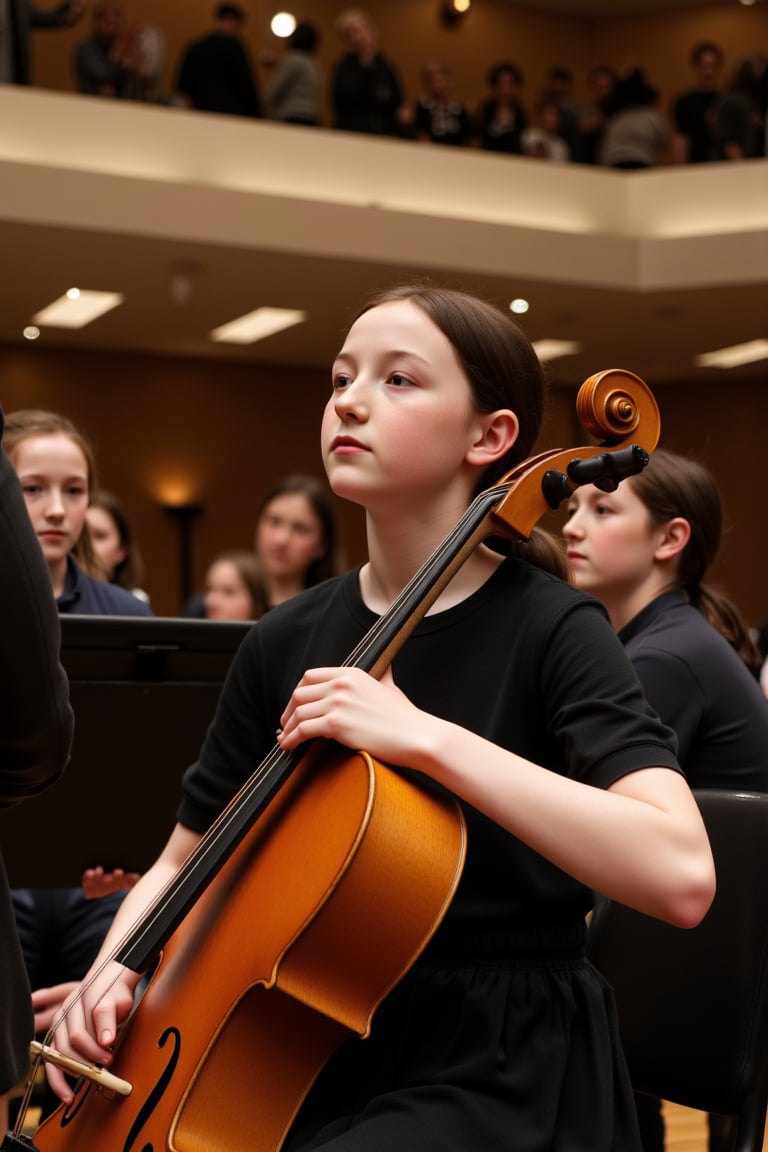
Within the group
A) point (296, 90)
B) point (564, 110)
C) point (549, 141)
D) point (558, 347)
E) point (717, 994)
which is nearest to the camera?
point (717, 994)

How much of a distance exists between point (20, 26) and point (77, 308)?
2.53 metres

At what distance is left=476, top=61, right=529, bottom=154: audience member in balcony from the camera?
11125mm

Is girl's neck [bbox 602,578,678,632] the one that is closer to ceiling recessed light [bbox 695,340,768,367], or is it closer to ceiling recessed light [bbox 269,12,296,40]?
ceiling recessed light [bbox 695,340,768,367]

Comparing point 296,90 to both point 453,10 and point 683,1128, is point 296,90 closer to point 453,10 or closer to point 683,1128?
point 453,10

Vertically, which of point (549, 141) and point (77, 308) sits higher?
point (549, 141)

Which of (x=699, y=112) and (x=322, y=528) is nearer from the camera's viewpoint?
A: (x=322, y=528)

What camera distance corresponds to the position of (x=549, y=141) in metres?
11.6

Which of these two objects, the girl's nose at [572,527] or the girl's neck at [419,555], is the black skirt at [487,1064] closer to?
the girl's neck at [419,555]

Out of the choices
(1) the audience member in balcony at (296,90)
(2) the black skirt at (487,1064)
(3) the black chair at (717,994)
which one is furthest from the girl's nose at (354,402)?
(1) the audience member in balcony at (296,90)

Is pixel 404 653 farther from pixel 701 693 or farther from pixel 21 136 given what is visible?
pixel 21 136

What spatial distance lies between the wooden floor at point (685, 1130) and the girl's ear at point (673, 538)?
1.42 metres

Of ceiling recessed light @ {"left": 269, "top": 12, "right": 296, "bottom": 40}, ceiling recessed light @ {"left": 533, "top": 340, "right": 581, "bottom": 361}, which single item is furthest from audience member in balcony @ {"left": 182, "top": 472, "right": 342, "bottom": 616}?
ceiling recessed light @ {"left": 269, "top": 12, "right": 296, "bottom": 40}

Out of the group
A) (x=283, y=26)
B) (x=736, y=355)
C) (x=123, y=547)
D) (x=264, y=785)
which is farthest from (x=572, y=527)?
(x=283, y=26)

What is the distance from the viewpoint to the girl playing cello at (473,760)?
4.11ft
